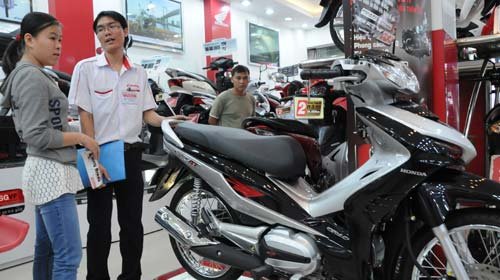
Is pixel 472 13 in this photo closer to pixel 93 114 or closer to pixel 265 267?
pixel 265 267

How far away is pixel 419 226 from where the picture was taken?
1.47m

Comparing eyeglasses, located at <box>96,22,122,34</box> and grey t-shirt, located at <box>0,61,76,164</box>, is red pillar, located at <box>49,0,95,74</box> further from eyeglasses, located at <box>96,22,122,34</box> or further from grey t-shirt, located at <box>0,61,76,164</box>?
grey t-shirt, located at <box>0,61,76,164</box>

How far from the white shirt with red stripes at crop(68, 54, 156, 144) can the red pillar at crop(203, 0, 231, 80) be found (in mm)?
6472

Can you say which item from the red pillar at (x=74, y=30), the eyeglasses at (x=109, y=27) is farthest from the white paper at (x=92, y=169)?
the red pillar at (x=74, y=30)

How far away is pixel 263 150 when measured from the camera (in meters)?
1.75

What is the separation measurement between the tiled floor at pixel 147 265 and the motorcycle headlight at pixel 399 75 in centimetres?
182

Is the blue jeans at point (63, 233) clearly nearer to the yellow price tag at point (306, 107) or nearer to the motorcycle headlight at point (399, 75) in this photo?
the yellow price tag at point (306, 107)

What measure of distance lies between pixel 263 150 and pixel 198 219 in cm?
51

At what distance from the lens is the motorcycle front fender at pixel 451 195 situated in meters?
1.32

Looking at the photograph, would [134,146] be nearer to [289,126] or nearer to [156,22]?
[289,126]

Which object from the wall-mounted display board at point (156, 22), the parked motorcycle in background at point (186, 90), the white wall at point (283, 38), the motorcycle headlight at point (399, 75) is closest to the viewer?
the motorcycle headlight at point (399, 75)

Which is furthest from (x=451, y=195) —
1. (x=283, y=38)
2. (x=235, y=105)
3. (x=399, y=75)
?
(x=283, y=38)

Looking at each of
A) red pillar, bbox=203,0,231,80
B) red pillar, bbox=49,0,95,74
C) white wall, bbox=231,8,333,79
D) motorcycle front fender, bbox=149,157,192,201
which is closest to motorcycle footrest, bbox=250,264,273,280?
motorcycle front fender, bbox=149,157,192,201

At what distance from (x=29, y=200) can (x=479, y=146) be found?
2.99 m
